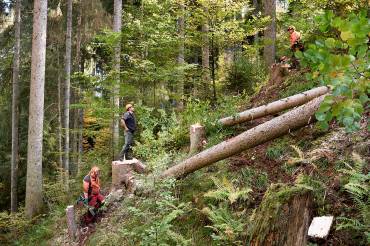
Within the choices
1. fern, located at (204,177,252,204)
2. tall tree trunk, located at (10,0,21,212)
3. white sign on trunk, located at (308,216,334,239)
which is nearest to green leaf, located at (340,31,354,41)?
white sign on trunk, located at (308,216,334,239)

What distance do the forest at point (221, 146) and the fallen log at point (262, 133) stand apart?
20 mm

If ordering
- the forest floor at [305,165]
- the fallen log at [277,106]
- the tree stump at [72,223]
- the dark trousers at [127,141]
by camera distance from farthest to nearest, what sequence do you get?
the dark trousers at [127,141], the tree stump at [72,223], the fallen log at [277,106], the forest floor at [305,165]

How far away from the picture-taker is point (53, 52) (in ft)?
69.4

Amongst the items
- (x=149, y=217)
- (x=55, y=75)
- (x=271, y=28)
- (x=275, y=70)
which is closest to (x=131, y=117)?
(x=149, y=217)

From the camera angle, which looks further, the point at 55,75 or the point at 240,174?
the point at 55,75

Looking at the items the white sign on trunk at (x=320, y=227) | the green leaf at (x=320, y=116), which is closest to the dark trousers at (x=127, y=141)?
the white sign on trunk at (x=320, y=227)

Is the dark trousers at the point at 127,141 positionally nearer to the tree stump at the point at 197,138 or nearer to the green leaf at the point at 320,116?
the tree stump at the point at 197,138

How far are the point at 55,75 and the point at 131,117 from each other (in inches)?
493

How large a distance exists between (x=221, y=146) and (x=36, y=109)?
775 centimetres

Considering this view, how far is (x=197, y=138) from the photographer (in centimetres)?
915

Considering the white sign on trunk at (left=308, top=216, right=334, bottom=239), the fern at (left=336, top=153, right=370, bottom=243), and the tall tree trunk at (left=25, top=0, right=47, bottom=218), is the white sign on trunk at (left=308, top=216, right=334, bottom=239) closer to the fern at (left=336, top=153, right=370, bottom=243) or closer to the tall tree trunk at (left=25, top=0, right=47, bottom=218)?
the fern at (left=336, top=153, right=370, bottom=243)

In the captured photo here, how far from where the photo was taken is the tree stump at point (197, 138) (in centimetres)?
904

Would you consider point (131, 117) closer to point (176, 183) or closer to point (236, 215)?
point (176, 183)

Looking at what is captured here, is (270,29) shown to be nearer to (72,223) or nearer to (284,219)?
(72,223)
